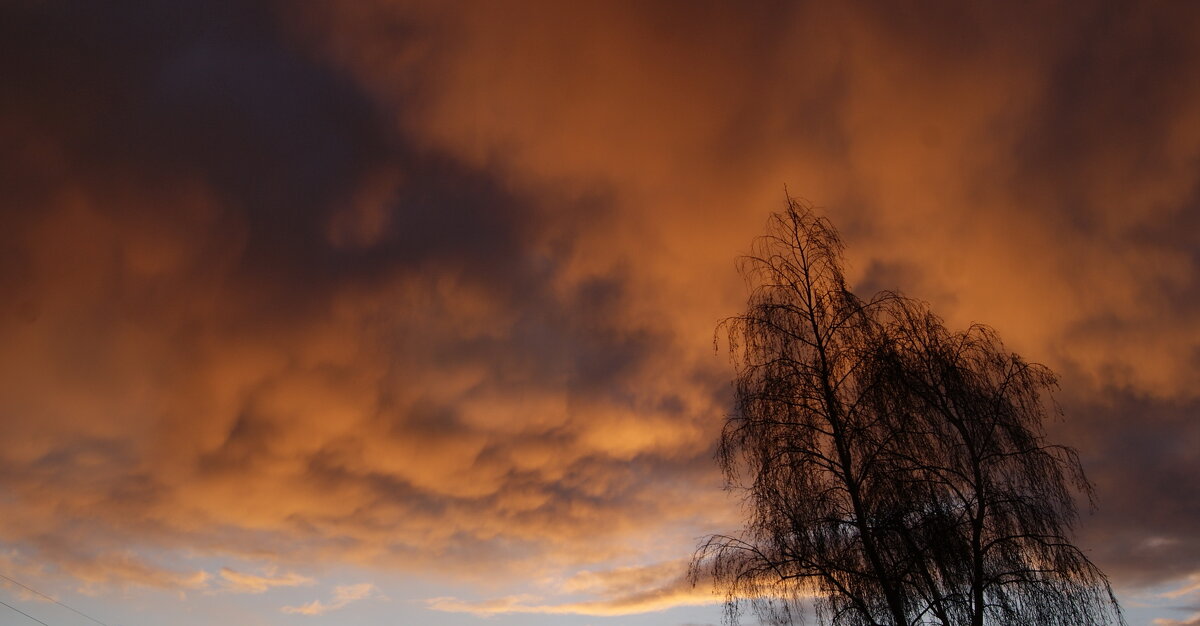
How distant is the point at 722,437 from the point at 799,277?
158 inches

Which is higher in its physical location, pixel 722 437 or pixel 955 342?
pixel 955 342

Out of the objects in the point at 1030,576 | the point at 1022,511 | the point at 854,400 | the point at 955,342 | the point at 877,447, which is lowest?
the point at 1030,576

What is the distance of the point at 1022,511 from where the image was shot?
11.9 metres

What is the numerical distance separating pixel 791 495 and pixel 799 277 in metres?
4.74

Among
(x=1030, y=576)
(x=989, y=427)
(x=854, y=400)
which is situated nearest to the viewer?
(x=1030, y=576)

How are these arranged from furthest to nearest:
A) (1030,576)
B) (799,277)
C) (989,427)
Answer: (799,277) < (989,427) < (1030,576)

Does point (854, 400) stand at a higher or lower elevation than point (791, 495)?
higher

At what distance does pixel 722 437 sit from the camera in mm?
13211

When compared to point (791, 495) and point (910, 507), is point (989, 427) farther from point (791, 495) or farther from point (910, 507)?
point (791, 495)

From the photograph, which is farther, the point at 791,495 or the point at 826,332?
the point at 826,332

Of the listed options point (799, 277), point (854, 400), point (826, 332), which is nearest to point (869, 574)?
point (854, 400)

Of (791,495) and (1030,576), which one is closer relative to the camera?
(1030,576)

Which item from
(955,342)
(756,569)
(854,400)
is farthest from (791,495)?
(955,342)

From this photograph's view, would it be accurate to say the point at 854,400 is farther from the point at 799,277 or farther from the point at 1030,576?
the point at 1030,576
